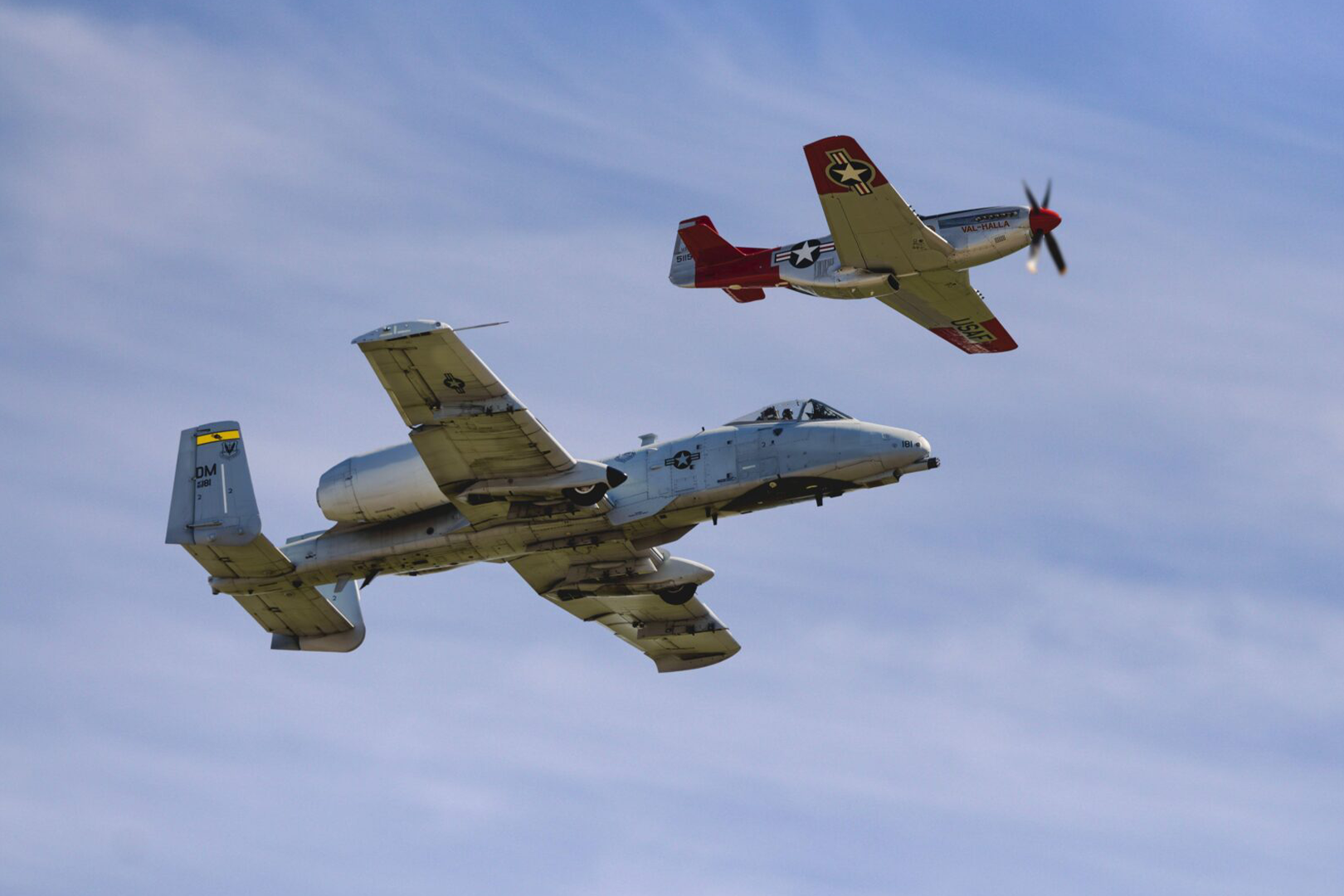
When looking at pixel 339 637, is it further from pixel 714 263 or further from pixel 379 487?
pixel 714 263

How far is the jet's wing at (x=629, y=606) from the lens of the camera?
4491 centimetres

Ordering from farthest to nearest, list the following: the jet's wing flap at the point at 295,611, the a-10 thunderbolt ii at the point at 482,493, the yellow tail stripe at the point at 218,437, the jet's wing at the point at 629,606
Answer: the jet's wing at the point at 629,606 → the jet's wing flap at the point at 295,611 → the yellow tail stripe at the point at 218,437 → the a-10 thunderbolt ii at the point at 482,493

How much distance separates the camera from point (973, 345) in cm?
5597

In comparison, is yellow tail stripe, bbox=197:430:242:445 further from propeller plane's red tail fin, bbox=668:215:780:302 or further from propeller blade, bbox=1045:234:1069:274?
propeller blade, bbox=1045:234:1069:274

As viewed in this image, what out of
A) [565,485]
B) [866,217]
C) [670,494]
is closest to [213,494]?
[565,485]

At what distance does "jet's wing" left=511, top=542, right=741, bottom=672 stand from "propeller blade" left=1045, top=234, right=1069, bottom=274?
16.1 meters

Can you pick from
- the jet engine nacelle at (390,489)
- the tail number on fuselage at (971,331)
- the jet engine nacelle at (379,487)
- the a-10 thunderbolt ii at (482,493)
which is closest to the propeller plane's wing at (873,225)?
the tail number on fuselage at (971,331)

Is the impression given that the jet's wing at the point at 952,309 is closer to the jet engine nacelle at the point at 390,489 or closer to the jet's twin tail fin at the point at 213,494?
the jet engine nacelle at the point at 390,489

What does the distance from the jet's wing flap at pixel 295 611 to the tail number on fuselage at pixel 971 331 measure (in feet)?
78.9

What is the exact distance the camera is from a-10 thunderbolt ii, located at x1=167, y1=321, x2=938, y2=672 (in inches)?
1484

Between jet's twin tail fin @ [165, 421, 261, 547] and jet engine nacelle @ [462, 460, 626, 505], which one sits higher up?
jet's twin tail fin @ [165, 421, 261, 547]

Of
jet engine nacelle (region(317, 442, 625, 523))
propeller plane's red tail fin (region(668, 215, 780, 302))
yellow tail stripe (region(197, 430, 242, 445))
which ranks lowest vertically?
jet engine nacelle (region(317, 442, 625, 523))

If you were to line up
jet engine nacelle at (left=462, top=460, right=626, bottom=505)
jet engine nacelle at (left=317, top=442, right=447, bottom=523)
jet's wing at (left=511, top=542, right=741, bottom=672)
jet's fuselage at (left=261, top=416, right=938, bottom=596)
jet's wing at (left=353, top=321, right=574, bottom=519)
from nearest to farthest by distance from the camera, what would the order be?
jet's wing at (left=353, top=321, right=574, bottom=519)
jet engine nacelle at (left=462, top=460, right=626, bottom=505)
jet's fuselage at (left=261, top=416, right=938, bottom=596)
jet engine nacelle at (left=317, top=442, right=447, bottom=523)
jet's wing at (left=511, top=542, right=741, bottom=672)

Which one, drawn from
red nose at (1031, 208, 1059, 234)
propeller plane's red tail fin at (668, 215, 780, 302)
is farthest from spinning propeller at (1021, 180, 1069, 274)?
propeller plane's red tail fin at (668, 215, 780, 302)
